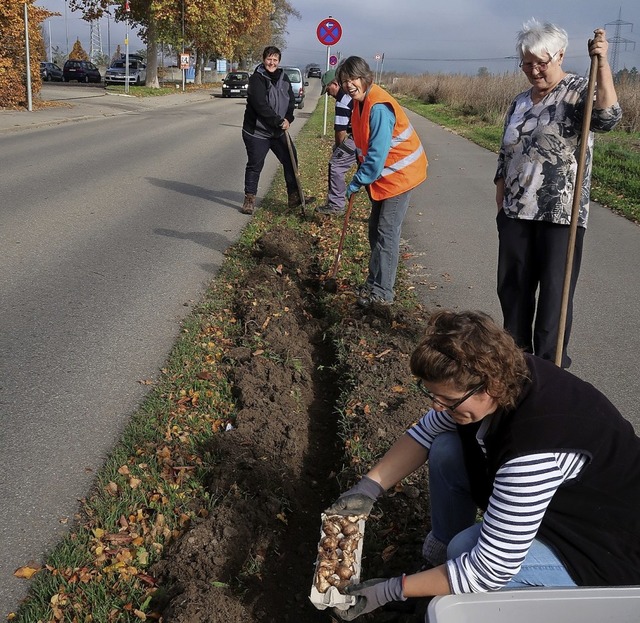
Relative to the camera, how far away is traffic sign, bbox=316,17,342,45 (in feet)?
57.6

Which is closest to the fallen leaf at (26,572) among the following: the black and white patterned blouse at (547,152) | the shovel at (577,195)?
the shovel at (577,195)

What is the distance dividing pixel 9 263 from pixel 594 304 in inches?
221

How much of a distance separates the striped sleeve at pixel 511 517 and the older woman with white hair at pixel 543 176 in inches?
87.2

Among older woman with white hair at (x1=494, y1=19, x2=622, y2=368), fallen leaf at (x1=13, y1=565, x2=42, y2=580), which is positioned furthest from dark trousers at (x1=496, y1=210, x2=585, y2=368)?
fallen leaf at (x1=13, y1=565, x2=42, y2=580)

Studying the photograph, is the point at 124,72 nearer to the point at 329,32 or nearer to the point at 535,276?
the point at 329,32

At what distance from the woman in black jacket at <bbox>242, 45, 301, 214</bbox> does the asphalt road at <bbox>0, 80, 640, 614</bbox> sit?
785 millimetres

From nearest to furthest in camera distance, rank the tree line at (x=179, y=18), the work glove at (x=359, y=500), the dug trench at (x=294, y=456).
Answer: the work glove at (x=359, y=500) < the dug trench at (x=294, y=456) < the tree line at (x=179, y=18)

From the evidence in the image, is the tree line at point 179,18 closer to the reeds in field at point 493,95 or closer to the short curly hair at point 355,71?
the reeds in field at point 493,95

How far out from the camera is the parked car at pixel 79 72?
47.2 meters

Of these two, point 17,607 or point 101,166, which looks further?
point 101,166

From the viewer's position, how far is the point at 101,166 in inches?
510

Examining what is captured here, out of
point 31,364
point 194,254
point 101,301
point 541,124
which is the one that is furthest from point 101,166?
point 541,124

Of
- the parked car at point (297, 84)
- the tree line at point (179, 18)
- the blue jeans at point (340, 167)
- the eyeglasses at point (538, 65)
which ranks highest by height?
the tree line at point (179, 18)

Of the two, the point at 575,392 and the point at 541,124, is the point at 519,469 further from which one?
the point at 541,124
